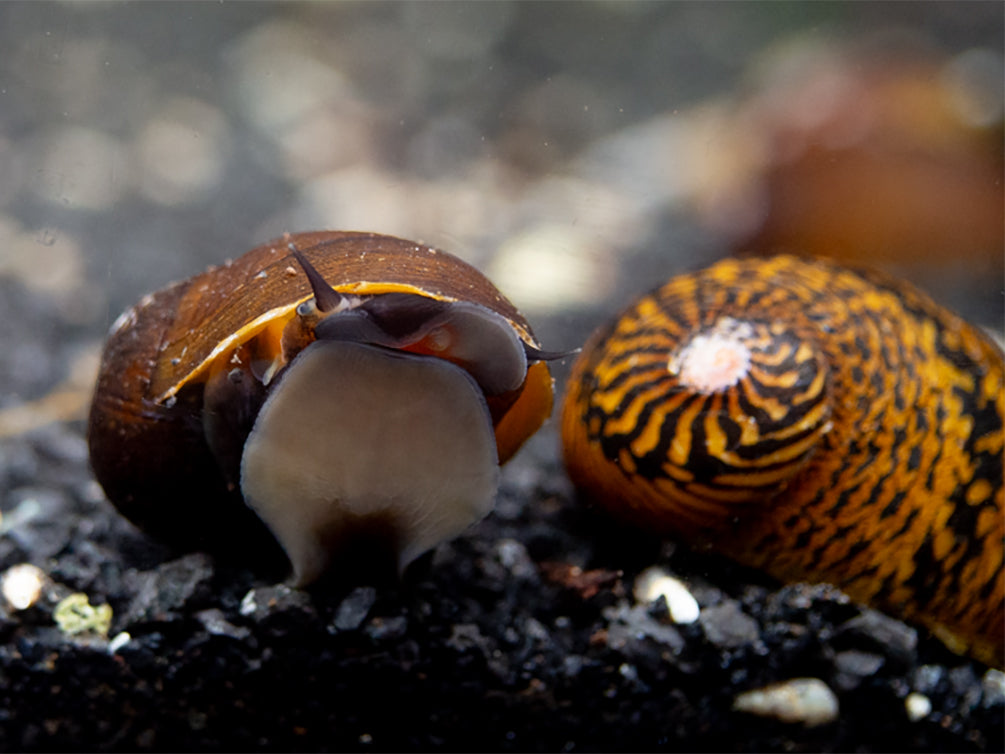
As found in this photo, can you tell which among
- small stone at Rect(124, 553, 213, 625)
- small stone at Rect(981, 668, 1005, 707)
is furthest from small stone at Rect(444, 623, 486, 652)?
small stone at Rect(981, 668, 1005, 707)

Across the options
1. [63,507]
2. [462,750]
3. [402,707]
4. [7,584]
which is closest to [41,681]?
[7,584]

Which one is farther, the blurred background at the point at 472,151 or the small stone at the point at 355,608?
the blurred background at the point at 472,151

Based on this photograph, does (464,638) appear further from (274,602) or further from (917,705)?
(917,705)

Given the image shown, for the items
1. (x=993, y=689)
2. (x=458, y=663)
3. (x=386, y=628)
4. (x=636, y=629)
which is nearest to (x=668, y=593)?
(x=636, y=629)

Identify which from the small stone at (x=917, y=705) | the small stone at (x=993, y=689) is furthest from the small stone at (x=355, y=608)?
the small stone at (x=993, y=689)

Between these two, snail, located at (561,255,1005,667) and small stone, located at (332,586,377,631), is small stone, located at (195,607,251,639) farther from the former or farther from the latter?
snail, located at (561,255,1005,667)

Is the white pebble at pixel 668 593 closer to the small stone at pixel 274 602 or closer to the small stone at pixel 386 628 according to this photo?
the small stone at pixel 386 628

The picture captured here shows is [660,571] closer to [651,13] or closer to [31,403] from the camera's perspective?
[31,403]
